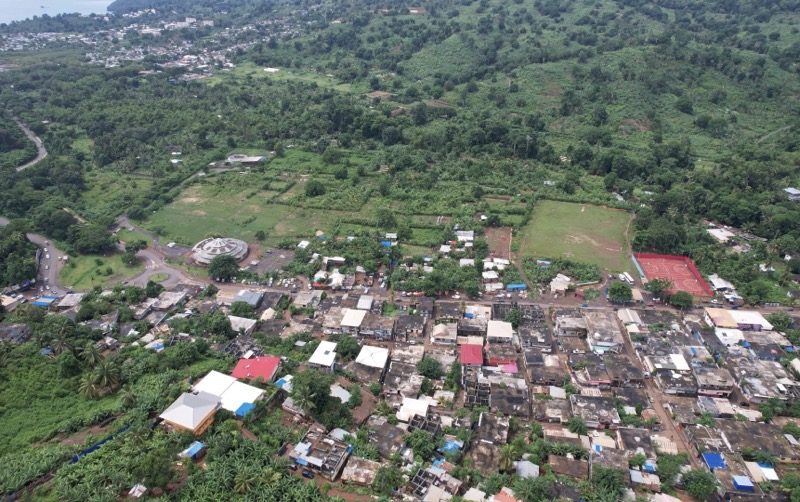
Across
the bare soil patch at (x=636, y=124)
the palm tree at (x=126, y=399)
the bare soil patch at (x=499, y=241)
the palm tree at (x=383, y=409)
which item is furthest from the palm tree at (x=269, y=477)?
the bare soil patch at (x=636, y=124)

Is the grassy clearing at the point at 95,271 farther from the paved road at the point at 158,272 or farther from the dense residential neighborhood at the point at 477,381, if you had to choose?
the dense residential neighborhood at the point at 477,381

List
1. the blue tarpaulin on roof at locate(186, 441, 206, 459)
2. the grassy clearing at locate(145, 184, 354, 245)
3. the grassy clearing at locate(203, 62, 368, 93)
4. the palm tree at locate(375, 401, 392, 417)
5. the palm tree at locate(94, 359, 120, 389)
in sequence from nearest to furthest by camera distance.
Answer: the blue tarpaulin on roof at locate(186, 441, 206, 459)
the palm tree at locate(375, 401, 392, 417)
the palm tree at locate(94, 359, 120, 389)
the grassy clearing at locate(145, 184, 354, 245)
the grassy clearing at locate(203, 62, 368, 93)

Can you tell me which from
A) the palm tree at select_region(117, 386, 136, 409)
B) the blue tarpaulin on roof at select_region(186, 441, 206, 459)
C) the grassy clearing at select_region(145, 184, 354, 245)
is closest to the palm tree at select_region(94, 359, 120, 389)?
the palm tree at select_region(117, 386, 136, 409)

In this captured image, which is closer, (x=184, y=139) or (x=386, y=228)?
(x=386, y=228)

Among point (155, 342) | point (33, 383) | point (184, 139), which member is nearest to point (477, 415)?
point (155, 342)

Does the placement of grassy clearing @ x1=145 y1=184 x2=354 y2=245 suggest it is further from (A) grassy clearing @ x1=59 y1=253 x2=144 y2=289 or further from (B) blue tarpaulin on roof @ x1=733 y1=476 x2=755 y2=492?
(B) blue tarpaulin on roof @ x1=733 y1=476 x2=755 y2=492

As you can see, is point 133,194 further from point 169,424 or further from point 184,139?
point 169,424

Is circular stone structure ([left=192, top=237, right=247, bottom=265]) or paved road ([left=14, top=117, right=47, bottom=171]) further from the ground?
paved road ([left=14, top=117, right=47, bottom=171])

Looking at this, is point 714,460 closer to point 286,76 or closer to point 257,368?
point 257,368
